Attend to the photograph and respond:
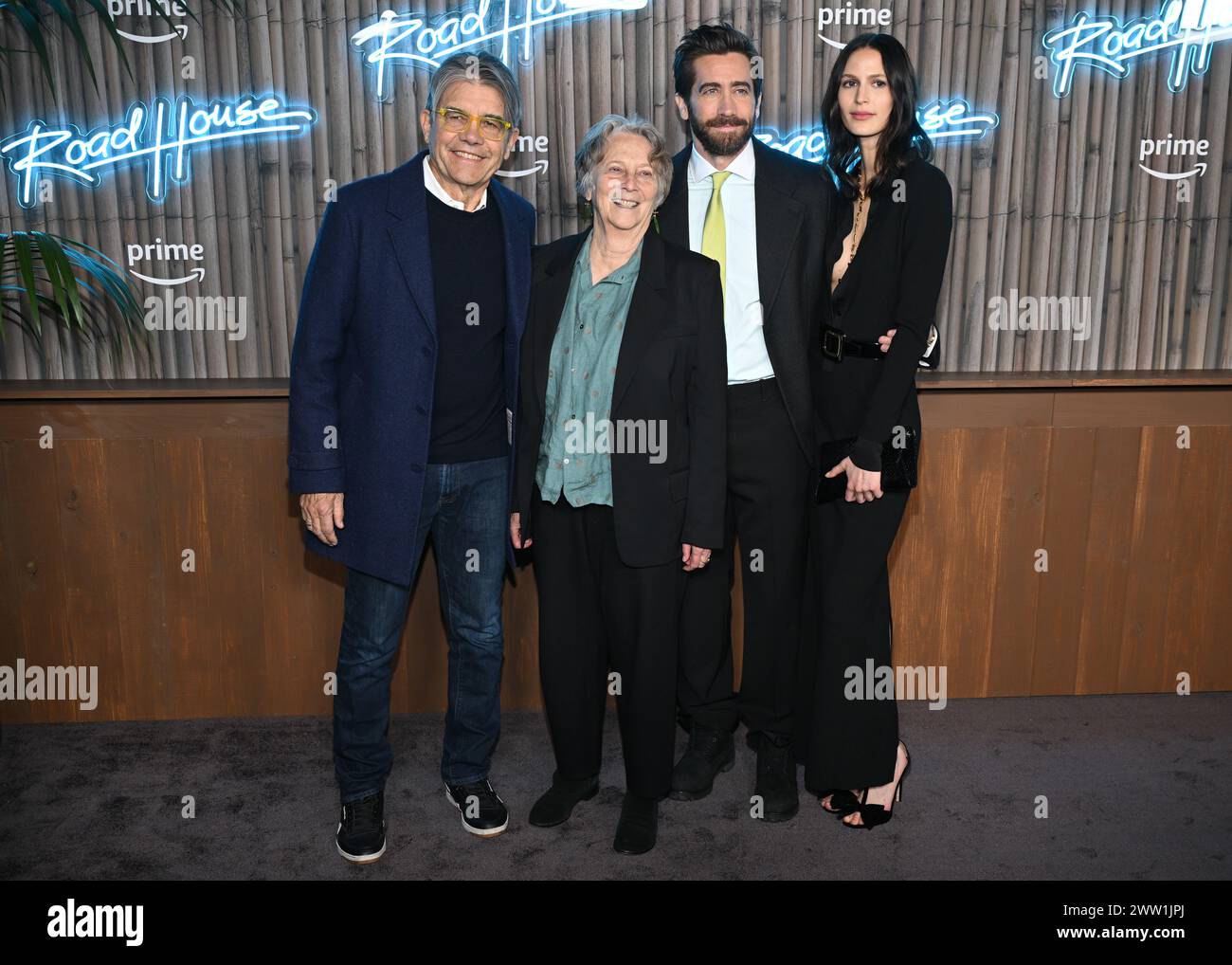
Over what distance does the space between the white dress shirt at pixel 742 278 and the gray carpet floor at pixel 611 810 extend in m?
1.20

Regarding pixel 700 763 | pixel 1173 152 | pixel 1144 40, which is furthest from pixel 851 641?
pixel 1144 40

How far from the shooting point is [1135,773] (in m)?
2.84

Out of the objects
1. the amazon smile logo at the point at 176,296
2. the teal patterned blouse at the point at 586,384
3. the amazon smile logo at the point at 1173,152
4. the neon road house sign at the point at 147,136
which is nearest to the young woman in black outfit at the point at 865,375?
the teal patterned blouse at the point at 586,384

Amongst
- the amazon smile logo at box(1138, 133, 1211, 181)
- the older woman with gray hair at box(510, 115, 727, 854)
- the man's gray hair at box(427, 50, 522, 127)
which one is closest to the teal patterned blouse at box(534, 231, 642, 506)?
the older woman with gray hair at box(510, 115, 727, 854)

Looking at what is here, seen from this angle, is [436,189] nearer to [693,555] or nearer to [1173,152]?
[693,555]

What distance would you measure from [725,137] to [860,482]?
92 centimetres

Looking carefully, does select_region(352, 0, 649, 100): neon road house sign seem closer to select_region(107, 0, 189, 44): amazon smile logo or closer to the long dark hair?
select_region(107, 0, 189, 44): amazon smile logo

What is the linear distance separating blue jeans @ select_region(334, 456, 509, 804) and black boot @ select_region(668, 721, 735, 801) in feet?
1.76

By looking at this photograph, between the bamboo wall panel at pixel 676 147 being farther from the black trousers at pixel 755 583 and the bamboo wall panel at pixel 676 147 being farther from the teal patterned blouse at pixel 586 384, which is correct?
the black trousers at pixel 755 583

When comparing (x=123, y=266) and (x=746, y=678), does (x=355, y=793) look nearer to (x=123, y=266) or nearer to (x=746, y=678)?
(x=746, y=678)

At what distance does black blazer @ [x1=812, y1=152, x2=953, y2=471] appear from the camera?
7.54 feet
